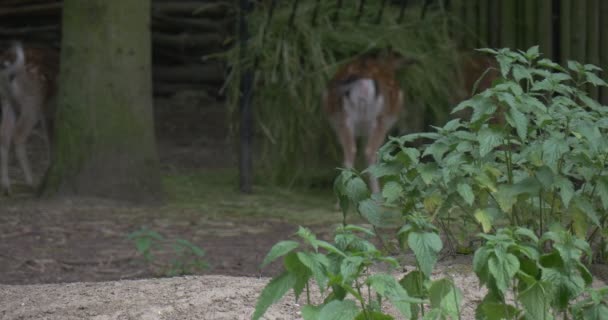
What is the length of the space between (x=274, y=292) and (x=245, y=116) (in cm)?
555

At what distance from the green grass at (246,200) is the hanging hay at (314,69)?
237 millimetres

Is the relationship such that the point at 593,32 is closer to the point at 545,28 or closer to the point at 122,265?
the point at 545,28

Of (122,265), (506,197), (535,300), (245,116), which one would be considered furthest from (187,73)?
(535,300)

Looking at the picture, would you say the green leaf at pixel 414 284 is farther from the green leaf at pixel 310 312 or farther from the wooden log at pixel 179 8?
the wooden log at pixel 179 8

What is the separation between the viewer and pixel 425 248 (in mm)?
2955

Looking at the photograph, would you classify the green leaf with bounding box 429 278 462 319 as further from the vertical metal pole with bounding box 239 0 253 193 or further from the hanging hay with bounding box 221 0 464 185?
the vertical metal pole with bounding box 239 0 253 193

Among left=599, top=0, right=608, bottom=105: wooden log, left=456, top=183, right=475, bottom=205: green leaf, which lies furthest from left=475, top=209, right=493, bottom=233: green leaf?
left=599, top=0, right=608, bottom=105: wooden log

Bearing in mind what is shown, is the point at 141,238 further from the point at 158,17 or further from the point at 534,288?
the point at 158,17

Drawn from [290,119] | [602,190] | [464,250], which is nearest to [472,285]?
[464,250]

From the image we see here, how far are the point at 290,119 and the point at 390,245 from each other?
4509 millimetres

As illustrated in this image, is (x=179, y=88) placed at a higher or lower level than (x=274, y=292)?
higher

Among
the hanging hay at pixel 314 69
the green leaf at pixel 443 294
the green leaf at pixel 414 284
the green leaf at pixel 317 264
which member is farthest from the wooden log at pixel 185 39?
the green leaf at pixel 317 264

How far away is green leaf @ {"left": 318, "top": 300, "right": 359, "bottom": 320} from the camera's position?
2812 millimetres

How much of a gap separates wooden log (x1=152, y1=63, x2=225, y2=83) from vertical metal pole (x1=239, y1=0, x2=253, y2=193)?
4.85 metres
